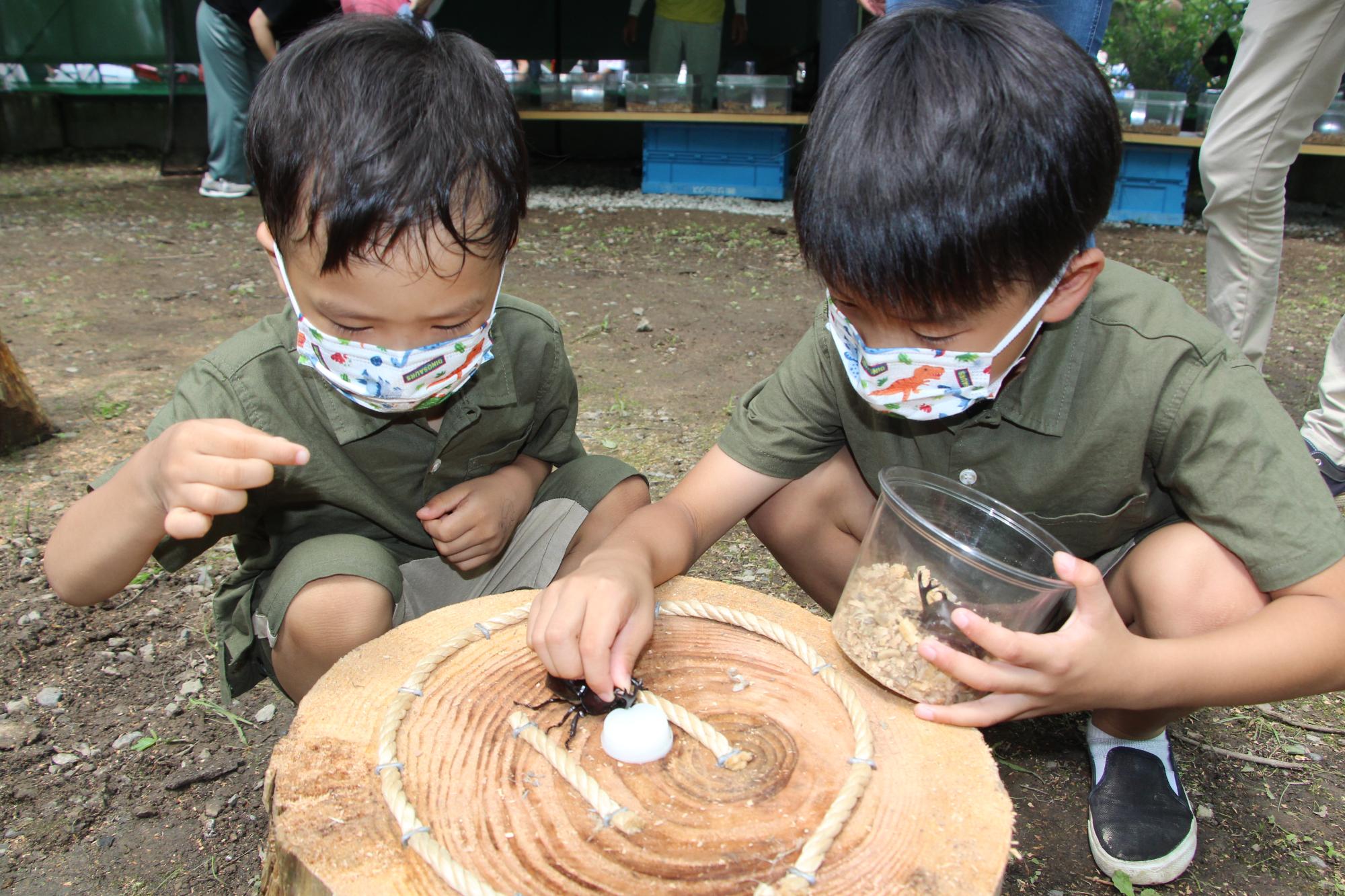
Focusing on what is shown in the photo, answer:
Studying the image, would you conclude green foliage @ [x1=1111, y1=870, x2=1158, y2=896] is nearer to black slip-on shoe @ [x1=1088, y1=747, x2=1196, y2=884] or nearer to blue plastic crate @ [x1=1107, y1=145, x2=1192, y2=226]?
black slip-on shoe @ [x1=1088, y1=747, x2=1196, y2=884]

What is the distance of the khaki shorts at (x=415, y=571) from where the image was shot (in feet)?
5.62

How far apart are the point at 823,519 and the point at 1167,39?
8.68 meters

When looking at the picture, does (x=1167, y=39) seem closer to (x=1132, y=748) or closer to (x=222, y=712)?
(x=1132, y=748)

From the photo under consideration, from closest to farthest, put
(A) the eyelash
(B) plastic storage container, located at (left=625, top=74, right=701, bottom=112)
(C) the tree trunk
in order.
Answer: (A) the eyelash → (C) the tree trunk → (B) plastic storage container, located at (left=625, top=74, right=701, bottom=112)

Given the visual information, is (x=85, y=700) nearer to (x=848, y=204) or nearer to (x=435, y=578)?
(x=435, y=578)

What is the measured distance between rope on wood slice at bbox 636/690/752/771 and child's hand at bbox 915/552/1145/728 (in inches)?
10.3

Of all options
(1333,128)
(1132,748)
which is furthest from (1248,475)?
(1333,128)

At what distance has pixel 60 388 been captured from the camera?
3717 mm

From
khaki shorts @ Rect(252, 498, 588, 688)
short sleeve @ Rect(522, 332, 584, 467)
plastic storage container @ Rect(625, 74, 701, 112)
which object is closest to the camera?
khaki shorts @ Rect(252, 498, 588, 688)

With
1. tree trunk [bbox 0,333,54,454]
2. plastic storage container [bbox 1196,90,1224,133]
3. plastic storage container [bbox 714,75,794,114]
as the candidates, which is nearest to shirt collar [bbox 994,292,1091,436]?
tree trunk [bbox 0,333,54,454]

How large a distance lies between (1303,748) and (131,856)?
7.63 ft

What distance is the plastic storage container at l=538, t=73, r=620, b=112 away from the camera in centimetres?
830

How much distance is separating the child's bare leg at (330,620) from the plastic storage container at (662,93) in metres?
6.77

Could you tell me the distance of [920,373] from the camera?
153 centimetres
